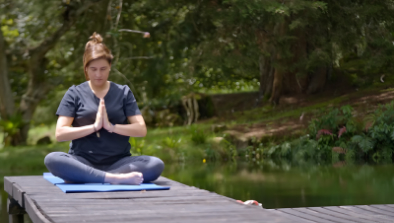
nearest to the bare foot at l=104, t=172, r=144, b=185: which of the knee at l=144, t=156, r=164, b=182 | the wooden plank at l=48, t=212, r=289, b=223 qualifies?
the knee at l=144, t=156, r=164, b=182

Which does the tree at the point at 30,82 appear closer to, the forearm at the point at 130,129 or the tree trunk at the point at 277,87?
the tree trunk at the point at 277,87

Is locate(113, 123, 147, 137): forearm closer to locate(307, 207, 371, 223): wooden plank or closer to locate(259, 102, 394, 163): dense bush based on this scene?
locate(307, 207, 371, 223): wooden plank

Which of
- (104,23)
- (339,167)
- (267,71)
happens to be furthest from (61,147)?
(267,71)

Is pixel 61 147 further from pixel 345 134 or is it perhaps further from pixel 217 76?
pixel 217 76

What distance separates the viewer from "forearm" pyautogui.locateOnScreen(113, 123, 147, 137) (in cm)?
426

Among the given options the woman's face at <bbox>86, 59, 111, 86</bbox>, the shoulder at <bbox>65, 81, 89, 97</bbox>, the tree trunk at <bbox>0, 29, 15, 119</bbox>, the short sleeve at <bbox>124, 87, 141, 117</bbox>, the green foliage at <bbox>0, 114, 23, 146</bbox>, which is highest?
the woman's face at <bbox>86, 59, 111, 86</bbox>

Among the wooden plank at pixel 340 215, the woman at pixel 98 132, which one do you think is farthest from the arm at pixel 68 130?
the wooden plank at pixel 340 215

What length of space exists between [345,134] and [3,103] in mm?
8514

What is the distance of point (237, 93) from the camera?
2044 cm

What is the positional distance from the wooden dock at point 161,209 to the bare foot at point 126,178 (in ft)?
0.94

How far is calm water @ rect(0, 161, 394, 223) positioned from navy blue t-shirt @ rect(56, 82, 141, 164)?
68.5 inches

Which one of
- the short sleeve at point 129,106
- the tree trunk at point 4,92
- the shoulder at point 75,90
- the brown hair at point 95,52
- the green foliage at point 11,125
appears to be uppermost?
the brown hair at point 95,52

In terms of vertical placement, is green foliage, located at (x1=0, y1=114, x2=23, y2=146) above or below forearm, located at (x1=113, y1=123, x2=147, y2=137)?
below

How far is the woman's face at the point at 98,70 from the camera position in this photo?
435 cm
